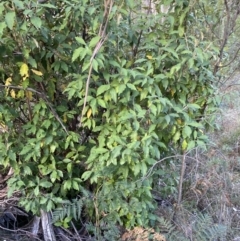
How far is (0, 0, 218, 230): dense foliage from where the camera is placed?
2510 millimetres

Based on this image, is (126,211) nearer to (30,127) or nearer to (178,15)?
(30,127)

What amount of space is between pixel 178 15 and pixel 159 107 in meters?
0.63

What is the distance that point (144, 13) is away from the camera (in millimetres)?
2695

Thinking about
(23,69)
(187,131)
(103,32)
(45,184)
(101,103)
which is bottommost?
(45,184)

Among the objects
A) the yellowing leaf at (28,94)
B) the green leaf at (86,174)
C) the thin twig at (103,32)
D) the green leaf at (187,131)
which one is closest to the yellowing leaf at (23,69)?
the yellowing leaf at (28,94)

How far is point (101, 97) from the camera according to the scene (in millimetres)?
2629

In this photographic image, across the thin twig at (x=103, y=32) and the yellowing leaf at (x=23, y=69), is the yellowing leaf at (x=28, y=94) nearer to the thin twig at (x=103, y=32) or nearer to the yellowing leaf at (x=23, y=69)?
the yellowing leaf at (x=23, y=69)

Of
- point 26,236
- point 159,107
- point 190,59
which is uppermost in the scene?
point 190,59

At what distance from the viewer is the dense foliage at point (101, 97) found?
8.23 feet

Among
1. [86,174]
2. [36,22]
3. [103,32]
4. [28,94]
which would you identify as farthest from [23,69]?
[86,174]

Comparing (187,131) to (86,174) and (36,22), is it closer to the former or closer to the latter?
(86,174)

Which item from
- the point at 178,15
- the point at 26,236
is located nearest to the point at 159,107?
the point at 178,15

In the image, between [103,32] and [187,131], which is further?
[187,131]

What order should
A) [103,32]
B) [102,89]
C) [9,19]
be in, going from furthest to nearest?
[102,89], [103,32], [9,19]
